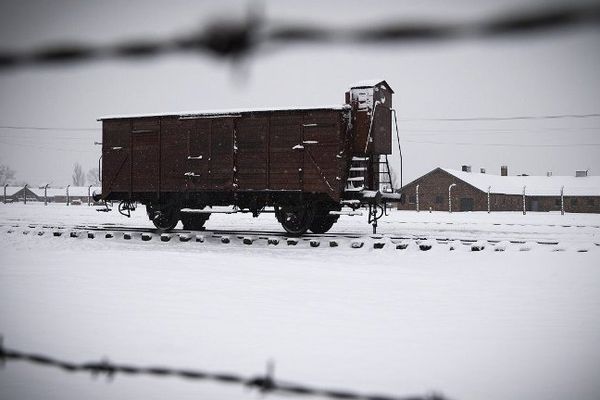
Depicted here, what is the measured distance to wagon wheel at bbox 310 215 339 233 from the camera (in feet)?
53.7

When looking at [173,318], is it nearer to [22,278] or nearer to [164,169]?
[22,278]

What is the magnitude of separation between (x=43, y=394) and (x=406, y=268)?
731cm

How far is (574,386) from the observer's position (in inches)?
159

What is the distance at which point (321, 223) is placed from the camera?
1669cm

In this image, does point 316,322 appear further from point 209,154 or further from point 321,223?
point 321,223

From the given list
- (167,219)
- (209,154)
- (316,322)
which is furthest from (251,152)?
(316,322)

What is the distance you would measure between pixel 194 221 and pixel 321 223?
13.9 feet

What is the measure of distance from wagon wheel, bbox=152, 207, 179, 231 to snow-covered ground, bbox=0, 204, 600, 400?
19.9 ft

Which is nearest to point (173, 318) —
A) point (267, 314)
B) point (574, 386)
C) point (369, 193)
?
point (267, 314)

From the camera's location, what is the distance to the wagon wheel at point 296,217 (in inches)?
601

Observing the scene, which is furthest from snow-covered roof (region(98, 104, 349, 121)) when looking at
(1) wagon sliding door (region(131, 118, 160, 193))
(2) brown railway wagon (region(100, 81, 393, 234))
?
(1) wagon sliding door (region(131, 118, 160, 193))

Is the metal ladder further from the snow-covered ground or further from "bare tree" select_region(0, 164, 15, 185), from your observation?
"bare tree" select_region(0, 164, 15, 185)

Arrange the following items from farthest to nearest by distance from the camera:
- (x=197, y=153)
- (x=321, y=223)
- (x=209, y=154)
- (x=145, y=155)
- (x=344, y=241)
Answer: (x=145, y=155) < (x=321, y=223) < (x=197, y=153) < (x=209, y=154) < (x=344, y=241)

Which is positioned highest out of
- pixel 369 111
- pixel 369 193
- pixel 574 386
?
A: pixel 369 111
